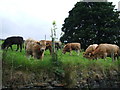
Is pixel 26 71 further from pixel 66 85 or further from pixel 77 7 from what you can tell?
pixel 77 7

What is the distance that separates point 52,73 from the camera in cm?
778

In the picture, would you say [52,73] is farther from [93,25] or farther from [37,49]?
[93,25]

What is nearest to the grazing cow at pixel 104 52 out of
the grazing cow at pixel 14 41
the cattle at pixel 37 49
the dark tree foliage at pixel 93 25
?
the cattle at pixel 37 49

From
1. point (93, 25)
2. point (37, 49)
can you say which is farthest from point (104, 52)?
point (93, 25)

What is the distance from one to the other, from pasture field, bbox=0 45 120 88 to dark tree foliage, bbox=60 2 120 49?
5148 millimetres

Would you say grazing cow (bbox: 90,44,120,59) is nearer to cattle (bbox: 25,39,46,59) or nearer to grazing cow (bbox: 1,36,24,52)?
cattle (bbox: 25,39,46,59)

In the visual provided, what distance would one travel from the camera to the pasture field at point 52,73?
7.44 metres

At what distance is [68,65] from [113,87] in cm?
150

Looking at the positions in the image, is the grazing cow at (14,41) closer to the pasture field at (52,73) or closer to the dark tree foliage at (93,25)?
the pasture field at (52,73)

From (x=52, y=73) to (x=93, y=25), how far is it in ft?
23.8

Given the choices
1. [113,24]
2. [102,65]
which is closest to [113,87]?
[102,65]

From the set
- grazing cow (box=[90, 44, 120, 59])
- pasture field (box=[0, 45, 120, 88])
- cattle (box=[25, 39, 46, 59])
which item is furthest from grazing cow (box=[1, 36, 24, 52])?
pasture field (box=[0, 45, 120, 88])

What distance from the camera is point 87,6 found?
→ 606 inches

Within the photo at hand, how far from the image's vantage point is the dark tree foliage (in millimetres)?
13977
